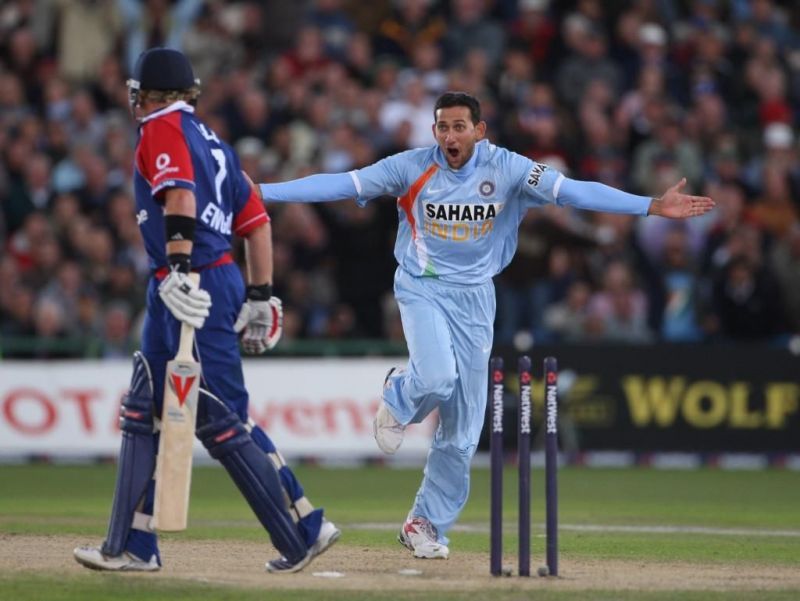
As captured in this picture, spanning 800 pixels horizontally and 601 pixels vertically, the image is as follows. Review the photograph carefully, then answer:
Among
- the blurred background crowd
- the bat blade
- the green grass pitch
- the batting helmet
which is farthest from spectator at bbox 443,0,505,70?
the bat blade

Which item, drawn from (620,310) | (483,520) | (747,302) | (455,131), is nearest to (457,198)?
(455,131)

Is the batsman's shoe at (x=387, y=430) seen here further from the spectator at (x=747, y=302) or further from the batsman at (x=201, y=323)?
the spectator at (x=747, y=302)

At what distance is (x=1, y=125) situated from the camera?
20.7m

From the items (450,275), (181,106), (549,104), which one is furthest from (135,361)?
(549,104)

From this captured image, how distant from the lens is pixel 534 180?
388 inches

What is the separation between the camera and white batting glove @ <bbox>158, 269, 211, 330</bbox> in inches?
320

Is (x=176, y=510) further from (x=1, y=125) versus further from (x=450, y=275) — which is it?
(x=1, y=125)

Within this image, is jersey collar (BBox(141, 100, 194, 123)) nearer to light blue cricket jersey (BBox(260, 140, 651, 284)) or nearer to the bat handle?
A: the bat handle

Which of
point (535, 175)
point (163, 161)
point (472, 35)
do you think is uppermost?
point (472, 35)

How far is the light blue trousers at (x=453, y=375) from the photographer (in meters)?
9.80

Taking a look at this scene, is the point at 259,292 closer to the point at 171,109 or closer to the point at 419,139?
the point at 171,109

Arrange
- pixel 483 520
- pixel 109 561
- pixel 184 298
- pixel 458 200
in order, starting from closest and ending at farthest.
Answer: pixel 184 298
pixel 109 561
pixel 458 200
pixel 483 520

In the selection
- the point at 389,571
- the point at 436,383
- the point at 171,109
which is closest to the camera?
the point at 171,109

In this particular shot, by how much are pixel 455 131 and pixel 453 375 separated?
1404mm
